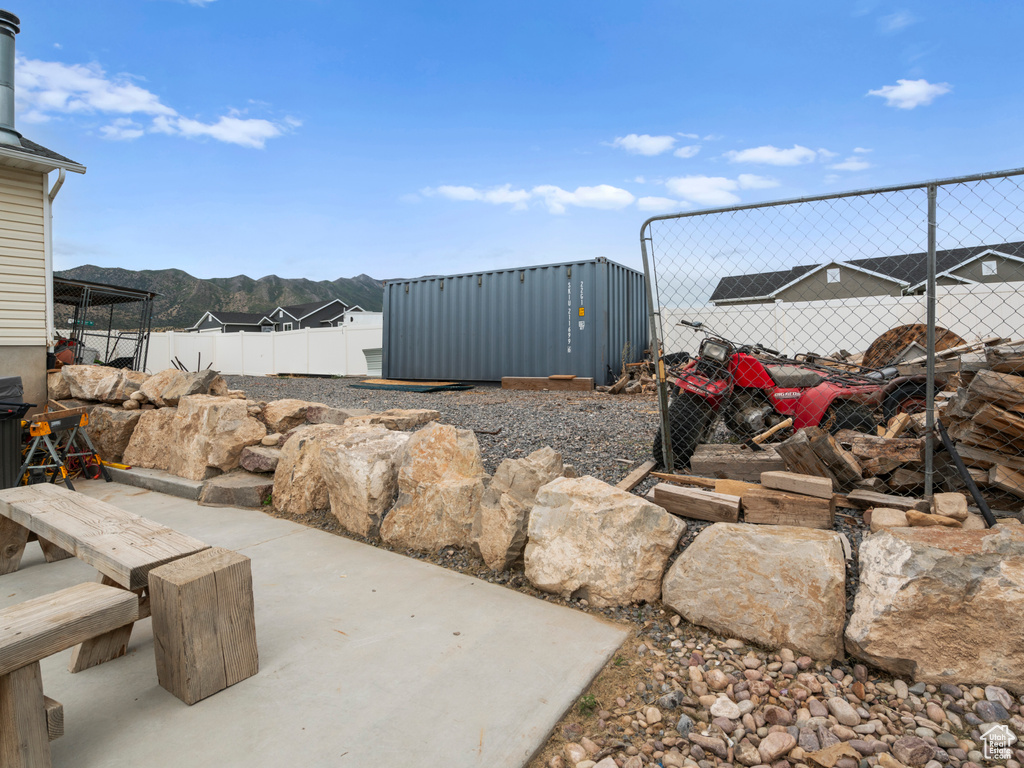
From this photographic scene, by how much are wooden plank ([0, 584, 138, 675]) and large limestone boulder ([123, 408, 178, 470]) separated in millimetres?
3800

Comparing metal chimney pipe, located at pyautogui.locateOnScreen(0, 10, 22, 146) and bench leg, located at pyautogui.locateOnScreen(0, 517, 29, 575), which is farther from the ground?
metal chimney pipe, located at pyautogui.locateOnScreen(0, 10, 22, 146)

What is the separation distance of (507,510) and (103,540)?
171cm

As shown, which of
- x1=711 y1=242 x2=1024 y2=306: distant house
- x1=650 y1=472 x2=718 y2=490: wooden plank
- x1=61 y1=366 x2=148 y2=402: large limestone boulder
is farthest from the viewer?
x1=711 y1=242 x2=1024 y2=306: distant house

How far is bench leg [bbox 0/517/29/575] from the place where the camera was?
291 centimetres

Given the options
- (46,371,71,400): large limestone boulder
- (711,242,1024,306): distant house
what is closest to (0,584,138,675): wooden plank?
(46,371,71,400): large limestone boulder

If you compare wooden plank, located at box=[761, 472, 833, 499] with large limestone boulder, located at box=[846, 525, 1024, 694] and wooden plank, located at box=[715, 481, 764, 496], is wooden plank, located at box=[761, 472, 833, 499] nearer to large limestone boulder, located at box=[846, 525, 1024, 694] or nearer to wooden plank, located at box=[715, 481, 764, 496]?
wooden plank, located at box=[715, 481, 764, 496]

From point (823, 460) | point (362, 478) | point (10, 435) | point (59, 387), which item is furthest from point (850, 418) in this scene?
point (59, 387)

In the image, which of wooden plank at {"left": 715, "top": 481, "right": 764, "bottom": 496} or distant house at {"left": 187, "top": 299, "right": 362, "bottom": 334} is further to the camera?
distant house at {"left": 187, "top": 299, "right": 362, "bottom": 334}

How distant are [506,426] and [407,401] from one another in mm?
3686

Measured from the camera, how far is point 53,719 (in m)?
1.54

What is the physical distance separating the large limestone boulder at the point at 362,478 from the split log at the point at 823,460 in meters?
2.29

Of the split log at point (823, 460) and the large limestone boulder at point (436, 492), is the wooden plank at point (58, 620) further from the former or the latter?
the split log at point (823, 460)

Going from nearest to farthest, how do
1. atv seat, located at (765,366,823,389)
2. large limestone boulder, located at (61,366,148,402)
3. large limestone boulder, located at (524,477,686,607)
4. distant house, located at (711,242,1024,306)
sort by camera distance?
large limestone boulder, located at (524,477,686,607) → atv seat, located at (765,366,823,389) → large limestone boulder, located at (61,366,148,402) → distant house, located at (711,242,1024,306)

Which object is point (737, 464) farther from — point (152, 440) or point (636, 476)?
point (152, 440)
